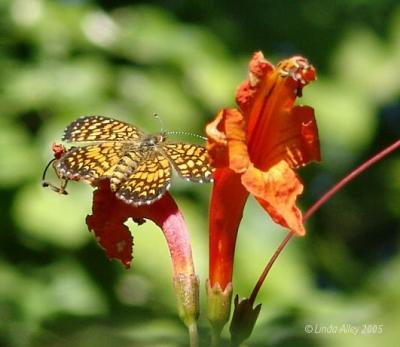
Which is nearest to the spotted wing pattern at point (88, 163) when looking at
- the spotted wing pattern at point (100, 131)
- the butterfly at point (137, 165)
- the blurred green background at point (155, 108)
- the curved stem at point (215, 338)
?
the butterfly at point (137, 165)

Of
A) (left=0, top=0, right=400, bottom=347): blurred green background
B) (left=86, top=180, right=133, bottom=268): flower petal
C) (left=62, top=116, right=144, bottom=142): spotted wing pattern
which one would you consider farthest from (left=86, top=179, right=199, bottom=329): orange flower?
(left=0, top=0, right=400, bottom=347): blurred green background

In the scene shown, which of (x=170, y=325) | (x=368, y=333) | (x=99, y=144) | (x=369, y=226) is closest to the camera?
(x=368, y=333)

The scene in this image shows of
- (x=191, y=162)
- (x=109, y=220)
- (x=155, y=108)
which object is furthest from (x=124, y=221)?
(x=155, y=108)

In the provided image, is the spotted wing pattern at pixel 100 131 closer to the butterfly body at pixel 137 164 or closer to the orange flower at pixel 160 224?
the butterfly body at pixel 137 164

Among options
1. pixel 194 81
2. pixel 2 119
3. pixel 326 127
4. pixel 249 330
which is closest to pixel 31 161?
Answer: pixel 2 119

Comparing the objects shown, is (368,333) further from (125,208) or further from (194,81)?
(194,81)

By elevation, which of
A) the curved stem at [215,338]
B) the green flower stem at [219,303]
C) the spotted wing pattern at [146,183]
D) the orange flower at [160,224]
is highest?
the spotted wing pattern at [146,183]

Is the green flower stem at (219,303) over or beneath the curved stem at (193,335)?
over

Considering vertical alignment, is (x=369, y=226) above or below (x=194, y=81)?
below

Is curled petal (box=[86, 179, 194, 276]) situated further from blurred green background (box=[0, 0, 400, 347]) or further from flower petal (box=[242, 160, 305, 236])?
blurred green background (box=[0, 0, 400, 347])
